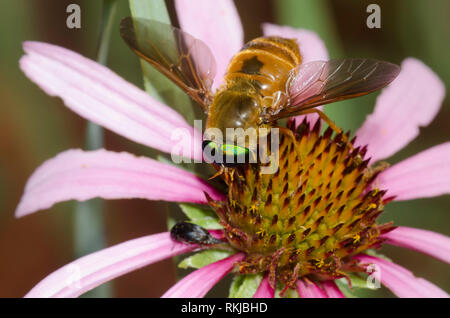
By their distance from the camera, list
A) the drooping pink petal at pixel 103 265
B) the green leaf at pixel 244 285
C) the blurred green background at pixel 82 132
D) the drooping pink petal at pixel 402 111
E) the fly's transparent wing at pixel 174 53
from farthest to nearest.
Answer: the blurred green background at pixel 82 132 → the drooping pink petal at pixel 402 111 → the fly's transparent wing at pixel 174 53 → the green leaf at pixel 244 285 → the drooping pink petal at pixel 103 265

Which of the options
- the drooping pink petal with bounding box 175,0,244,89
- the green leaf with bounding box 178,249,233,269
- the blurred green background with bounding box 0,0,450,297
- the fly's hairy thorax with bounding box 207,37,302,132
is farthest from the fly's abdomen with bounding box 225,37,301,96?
the blurred green background with bounding box 0,0,450,297

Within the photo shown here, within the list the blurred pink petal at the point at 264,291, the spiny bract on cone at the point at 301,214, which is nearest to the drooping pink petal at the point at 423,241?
the spiny bract on cone at the point at 301,214

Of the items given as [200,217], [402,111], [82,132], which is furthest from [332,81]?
[82,132]

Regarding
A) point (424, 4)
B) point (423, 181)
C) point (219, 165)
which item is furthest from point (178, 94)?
point (424, 4)

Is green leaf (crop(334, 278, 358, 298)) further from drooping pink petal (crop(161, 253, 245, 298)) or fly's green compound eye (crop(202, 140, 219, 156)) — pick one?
fly's green compound eye (crop(202, 140, 219, 156))

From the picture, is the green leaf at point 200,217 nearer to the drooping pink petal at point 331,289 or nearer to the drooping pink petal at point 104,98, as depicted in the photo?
the drooping pink petal at point 104,98

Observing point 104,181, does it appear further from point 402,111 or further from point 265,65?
point 402,111

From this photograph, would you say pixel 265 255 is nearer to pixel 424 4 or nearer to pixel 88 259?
pixel 88 259
